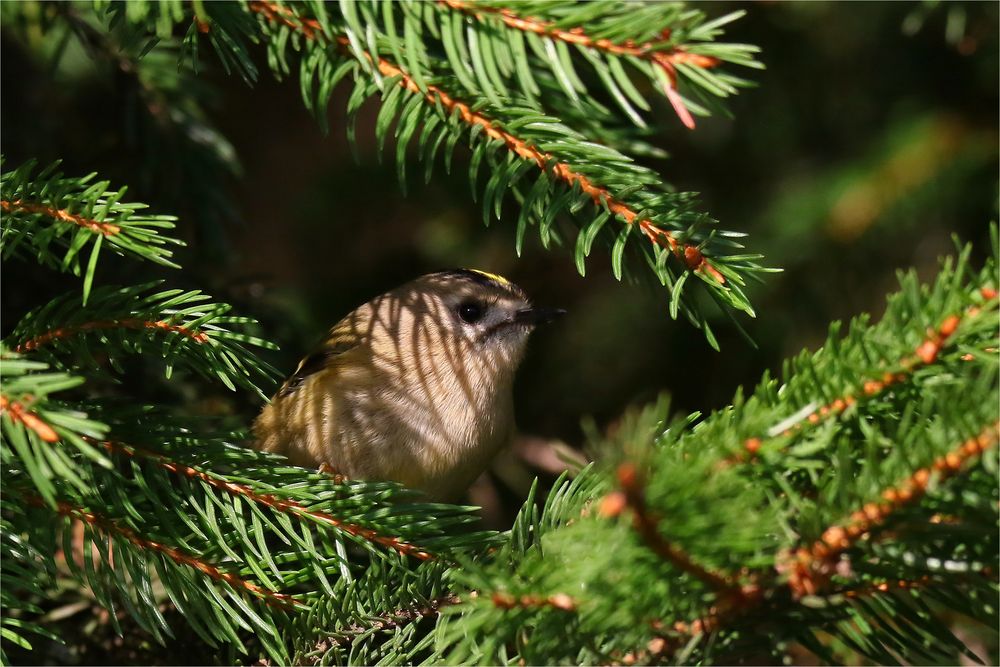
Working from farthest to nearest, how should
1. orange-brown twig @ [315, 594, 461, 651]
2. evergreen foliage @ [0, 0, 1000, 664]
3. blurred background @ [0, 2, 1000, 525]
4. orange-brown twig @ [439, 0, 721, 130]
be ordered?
blurred background @ [0, 2, 1000, 525] < orange-brown twig @ [315, 594, 461, 651] < orange-brown twig @ [439, 0, 721, 130] < evergreen foliage @ [0, 0, 1000, 664]

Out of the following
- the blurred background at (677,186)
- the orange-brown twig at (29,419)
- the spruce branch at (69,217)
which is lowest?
the blurred background at (677,186)

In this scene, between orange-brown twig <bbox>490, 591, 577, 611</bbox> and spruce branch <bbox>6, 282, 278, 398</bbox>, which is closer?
orange-brown twig <bbox>490, 591, 577, 611</bbox>

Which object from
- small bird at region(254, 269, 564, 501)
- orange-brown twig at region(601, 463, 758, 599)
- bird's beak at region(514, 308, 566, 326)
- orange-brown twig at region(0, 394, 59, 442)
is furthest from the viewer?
bird's beak at region(514, 308, 566, 326)

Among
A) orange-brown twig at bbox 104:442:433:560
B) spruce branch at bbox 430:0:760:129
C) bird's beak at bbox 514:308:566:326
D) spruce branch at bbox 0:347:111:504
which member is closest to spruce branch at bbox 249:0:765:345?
spruce branch at bbox 430:0:760:129

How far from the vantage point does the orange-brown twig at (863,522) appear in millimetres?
892

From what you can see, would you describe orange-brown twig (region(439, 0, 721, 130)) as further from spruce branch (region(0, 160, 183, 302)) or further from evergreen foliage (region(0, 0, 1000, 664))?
spruce branch (region(0, 160, 183, 302))

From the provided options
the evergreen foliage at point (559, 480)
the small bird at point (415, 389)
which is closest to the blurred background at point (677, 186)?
the small bird at point (415, 389)

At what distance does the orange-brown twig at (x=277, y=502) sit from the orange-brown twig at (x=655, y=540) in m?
0.61

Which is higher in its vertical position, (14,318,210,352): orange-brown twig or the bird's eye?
(14,318,210,352): orange-brown twig

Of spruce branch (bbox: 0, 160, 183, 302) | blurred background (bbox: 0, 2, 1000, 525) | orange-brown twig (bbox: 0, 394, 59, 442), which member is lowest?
blurred background (bbox: 0, 2, 1000, 525)

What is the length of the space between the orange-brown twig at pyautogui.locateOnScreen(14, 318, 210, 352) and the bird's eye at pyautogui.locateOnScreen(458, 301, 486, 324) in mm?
1147

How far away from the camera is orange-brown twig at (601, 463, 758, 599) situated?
2.67 feet

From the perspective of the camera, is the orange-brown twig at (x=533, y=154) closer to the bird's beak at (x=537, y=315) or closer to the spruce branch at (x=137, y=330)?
the spruce branch at (x=137, y=330)

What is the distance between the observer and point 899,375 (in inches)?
40.1
